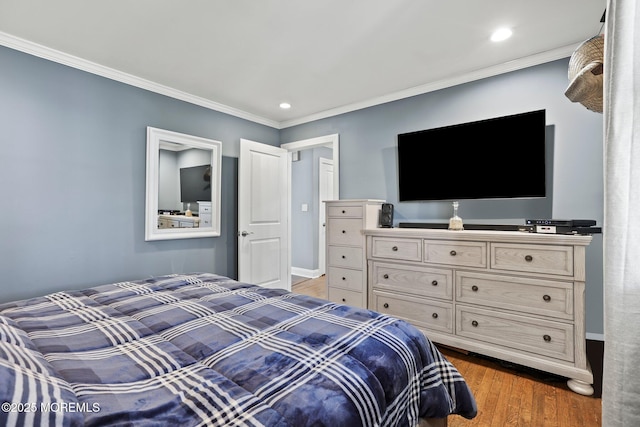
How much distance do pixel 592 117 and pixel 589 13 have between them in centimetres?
74

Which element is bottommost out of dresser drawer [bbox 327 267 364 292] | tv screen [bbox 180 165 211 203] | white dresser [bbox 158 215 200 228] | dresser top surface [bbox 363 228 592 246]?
dresser drawer [bbox 327 267 364 292]

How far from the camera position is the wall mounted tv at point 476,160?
8.01ft

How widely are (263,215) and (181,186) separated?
1.07 metres

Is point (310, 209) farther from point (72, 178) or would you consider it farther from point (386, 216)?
point (72, 178)

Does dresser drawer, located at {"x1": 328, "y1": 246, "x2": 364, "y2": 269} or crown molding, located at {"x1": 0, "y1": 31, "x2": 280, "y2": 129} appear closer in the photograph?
crown molding, located at {"x1": 0, "y1": 31, "x2": 280, "y2": 129}

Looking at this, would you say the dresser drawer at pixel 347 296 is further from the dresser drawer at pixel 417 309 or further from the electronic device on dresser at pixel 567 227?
the electronic device on dresser at pixel 567 227

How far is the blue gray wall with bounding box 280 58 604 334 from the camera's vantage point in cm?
236

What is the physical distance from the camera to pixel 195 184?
3439 millimetres

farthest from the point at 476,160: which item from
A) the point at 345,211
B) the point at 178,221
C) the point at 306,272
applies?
the point at 306,272

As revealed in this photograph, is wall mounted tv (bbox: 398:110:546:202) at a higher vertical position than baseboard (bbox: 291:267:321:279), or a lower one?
higher

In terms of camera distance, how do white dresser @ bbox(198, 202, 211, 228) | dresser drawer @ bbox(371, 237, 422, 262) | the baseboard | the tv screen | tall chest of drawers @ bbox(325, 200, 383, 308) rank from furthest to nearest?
1. the baseboard
2. white dresser @ bbox(198, 202, 211, 228)
3. the tv screen
4. tall chest of drawers @ bbox(325, 200, 383, 308)
5. dresser drawer @ bbox(371, 237, 422, 262)

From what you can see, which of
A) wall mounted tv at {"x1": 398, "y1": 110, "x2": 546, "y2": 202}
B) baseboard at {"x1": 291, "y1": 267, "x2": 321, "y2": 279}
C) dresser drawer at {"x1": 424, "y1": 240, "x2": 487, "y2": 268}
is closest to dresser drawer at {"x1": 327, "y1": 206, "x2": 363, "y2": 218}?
wall mounted tv at {"x1": 398, "y1": 110, "x2": 546, "y2": 202}

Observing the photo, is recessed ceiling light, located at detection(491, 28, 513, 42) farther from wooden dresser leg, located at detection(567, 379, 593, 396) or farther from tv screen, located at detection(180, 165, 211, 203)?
tv screen, located at detection(180, 165, 211, 203)

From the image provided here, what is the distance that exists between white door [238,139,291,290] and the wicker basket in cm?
316
